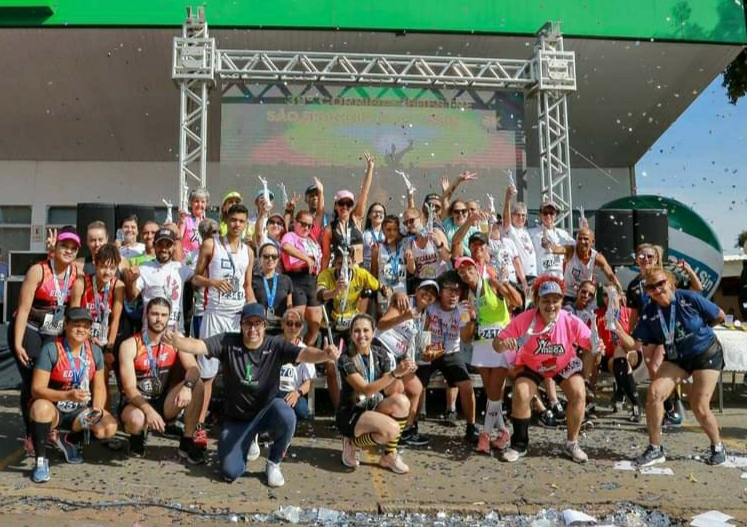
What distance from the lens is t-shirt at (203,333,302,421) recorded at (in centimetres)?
445

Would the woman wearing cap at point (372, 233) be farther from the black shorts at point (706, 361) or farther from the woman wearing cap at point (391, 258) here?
the black shorts at point (706, 361)

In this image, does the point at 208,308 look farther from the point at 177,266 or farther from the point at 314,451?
the point at 314,451

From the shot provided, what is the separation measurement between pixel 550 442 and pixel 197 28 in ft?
31.2

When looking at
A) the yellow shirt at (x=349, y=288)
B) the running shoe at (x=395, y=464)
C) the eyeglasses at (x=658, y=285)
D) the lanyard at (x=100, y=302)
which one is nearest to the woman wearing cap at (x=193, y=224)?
the lanyard at (x=100, y=302)

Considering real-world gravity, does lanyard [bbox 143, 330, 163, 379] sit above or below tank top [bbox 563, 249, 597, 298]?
below

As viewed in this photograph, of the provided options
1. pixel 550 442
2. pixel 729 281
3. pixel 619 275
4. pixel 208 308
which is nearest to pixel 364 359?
pixel 208 308

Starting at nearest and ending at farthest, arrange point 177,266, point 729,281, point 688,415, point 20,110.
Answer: point 177,266, point 688,415, point 20,110, point 729,281

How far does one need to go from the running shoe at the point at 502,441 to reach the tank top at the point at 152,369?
2.65m

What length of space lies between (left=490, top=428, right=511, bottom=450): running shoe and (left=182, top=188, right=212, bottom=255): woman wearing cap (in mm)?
3687

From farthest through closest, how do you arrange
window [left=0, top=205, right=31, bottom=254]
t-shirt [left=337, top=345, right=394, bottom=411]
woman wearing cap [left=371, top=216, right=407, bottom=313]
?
window [left=0, top=205, right=31, bottom=254]
woman wearing cap [left=371, top=216, right=407, bottom=313]
t-shirt [left=337, top=345, right=394, bottom=411]

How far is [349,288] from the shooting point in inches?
227

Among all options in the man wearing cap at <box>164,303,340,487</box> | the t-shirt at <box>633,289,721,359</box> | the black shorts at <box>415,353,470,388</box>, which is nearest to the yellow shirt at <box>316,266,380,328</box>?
the black shorts at <box>415,353,470,388</box>

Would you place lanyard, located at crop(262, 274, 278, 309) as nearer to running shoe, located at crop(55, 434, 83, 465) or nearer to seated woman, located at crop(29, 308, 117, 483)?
seated woman, located at crop(29, 308, 117, 483)

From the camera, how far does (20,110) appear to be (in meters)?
15.1
